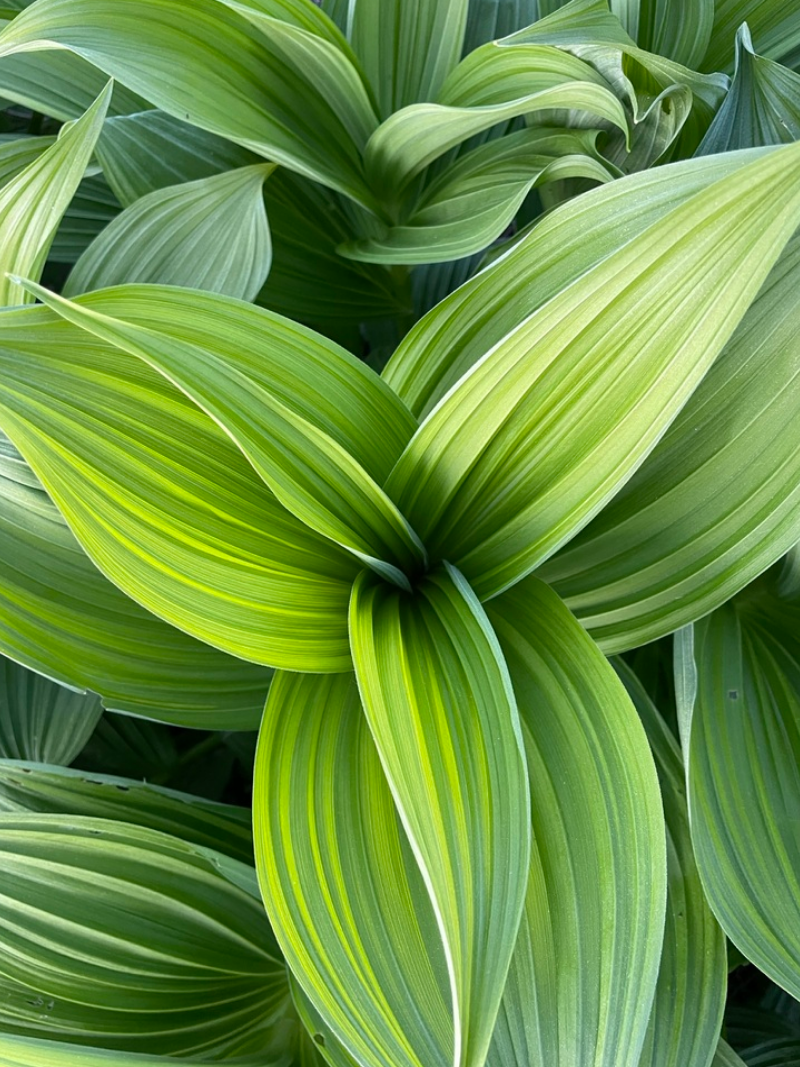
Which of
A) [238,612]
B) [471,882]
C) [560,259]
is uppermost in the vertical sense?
[560,259]

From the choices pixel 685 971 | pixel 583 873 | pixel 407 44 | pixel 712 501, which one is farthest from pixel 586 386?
pixel 407 44

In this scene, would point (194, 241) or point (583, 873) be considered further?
point (194, 241)

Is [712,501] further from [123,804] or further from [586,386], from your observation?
[123,804]

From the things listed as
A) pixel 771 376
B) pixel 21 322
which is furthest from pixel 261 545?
pixel 771 376

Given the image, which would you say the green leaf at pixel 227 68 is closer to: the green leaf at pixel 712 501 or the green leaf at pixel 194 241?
the green leaf at pixel 194 241

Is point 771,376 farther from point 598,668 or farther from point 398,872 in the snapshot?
point 398,872

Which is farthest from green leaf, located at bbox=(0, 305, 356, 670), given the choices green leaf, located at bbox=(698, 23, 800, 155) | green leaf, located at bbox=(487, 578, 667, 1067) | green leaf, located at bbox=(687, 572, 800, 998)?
green leaf, located at bbox=(698, 23, 800, 155)
